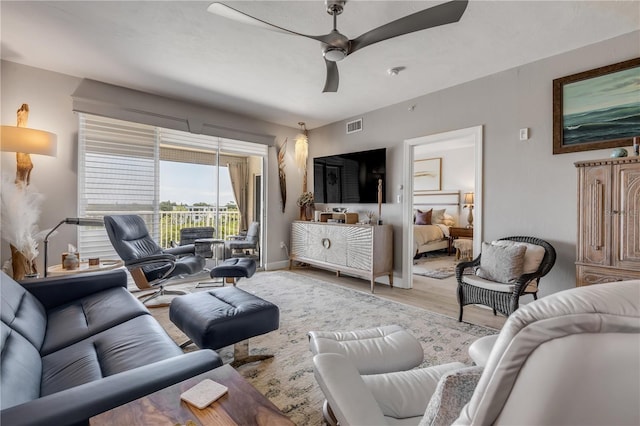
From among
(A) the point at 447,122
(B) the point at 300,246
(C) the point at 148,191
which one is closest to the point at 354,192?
(B) the point at 300,246

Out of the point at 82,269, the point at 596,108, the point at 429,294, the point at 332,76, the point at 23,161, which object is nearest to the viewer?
the point at 332,76

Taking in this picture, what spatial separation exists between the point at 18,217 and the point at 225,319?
93.6 inches

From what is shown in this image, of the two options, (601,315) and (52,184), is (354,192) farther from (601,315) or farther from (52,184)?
(601,315)

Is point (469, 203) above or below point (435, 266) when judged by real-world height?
above

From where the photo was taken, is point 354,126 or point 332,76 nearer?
point 332,76

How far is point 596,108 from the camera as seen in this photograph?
2.59m

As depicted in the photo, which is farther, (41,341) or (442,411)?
(41,341)

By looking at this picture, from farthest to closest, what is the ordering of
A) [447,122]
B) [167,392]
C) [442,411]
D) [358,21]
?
[447,122] < [358,21] < [167,392] < [442,411]

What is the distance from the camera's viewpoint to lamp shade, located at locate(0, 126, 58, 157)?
260cm

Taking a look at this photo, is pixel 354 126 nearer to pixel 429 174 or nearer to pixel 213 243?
pixel 213 243

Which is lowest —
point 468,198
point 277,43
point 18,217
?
point 18,217

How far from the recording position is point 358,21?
2.30m

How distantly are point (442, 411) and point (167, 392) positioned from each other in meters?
0.81

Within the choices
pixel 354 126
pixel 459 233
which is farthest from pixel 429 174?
pixel 354 126
